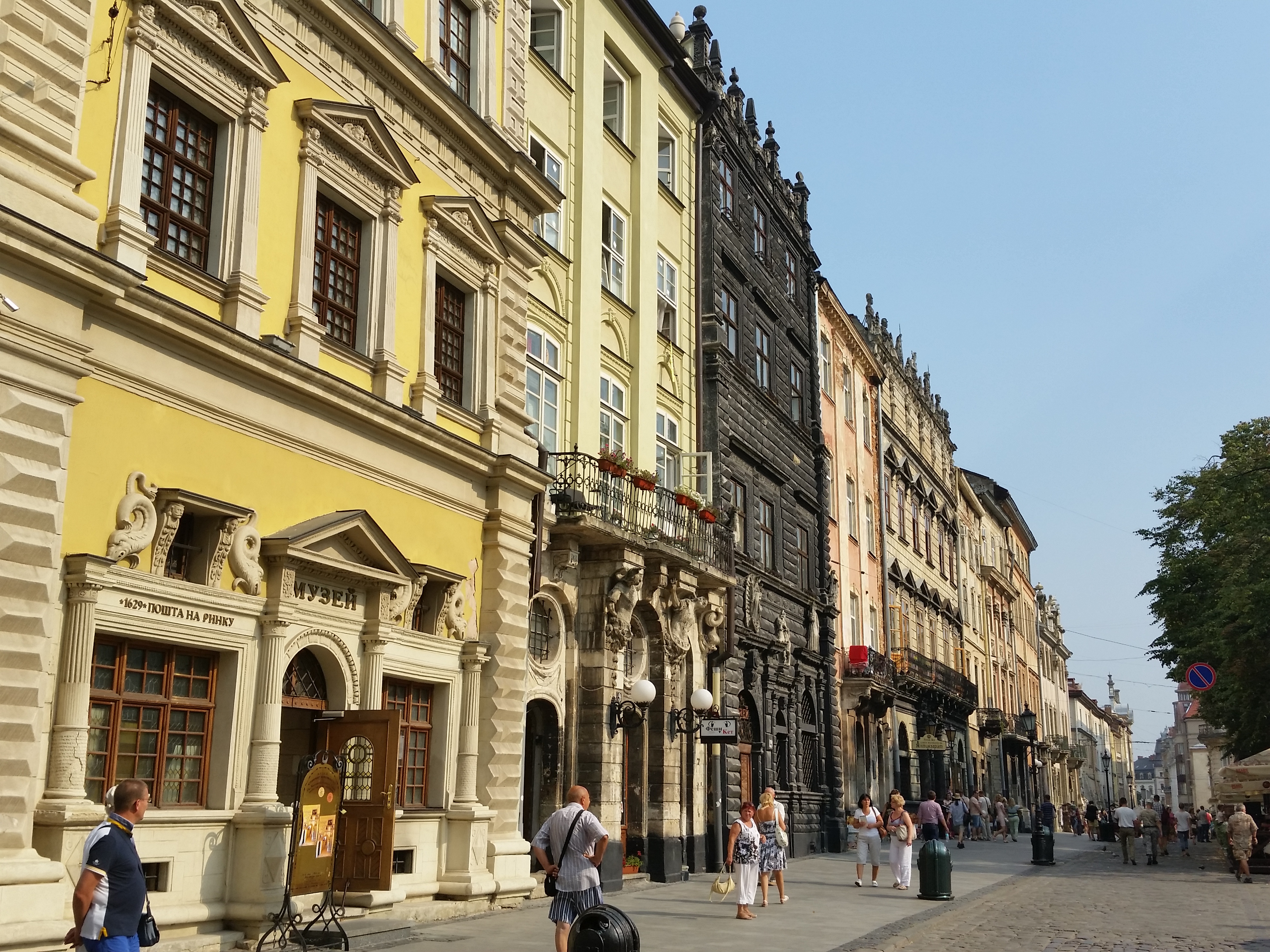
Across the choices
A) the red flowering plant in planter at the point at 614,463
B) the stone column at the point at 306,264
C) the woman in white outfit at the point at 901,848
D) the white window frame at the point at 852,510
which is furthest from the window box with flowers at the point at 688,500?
the white window frame at the point at 852,510

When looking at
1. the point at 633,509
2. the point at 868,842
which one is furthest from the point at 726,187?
the point at 868,842

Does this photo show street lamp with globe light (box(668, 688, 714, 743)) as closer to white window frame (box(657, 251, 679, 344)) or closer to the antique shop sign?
white window frame (box(657, 251, 679, 344))

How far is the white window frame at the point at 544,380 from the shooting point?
20.3m

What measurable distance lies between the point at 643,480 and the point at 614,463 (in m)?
1.16

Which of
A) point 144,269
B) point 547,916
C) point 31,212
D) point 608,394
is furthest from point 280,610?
point 608,394

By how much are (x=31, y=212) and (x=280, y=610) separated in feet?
14.7

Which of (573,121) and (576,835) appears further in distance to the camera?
(573,121)

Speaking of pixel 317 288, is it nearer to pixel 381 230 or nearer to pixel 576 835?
pixel 381 230

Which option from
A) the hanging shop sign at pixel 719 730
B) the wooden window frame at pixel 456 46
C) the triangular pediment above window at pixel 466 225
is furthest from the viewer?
the hanging shop sign at pixel 719 730

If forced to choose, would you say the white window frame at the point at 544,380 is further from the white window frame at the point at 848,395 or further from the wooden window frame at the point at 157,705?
the white window frame at the point at 848,395

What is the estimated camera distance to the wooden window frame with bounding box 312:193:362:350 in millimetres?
14594

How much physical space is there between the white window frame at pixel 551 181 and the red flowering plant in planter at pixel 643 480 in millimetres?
3957

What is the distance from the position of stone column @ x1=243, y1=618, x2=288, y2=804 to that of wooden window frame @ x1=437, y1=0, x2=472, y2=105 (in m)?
7.79

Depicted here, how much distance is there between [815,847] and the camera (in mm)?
32156
